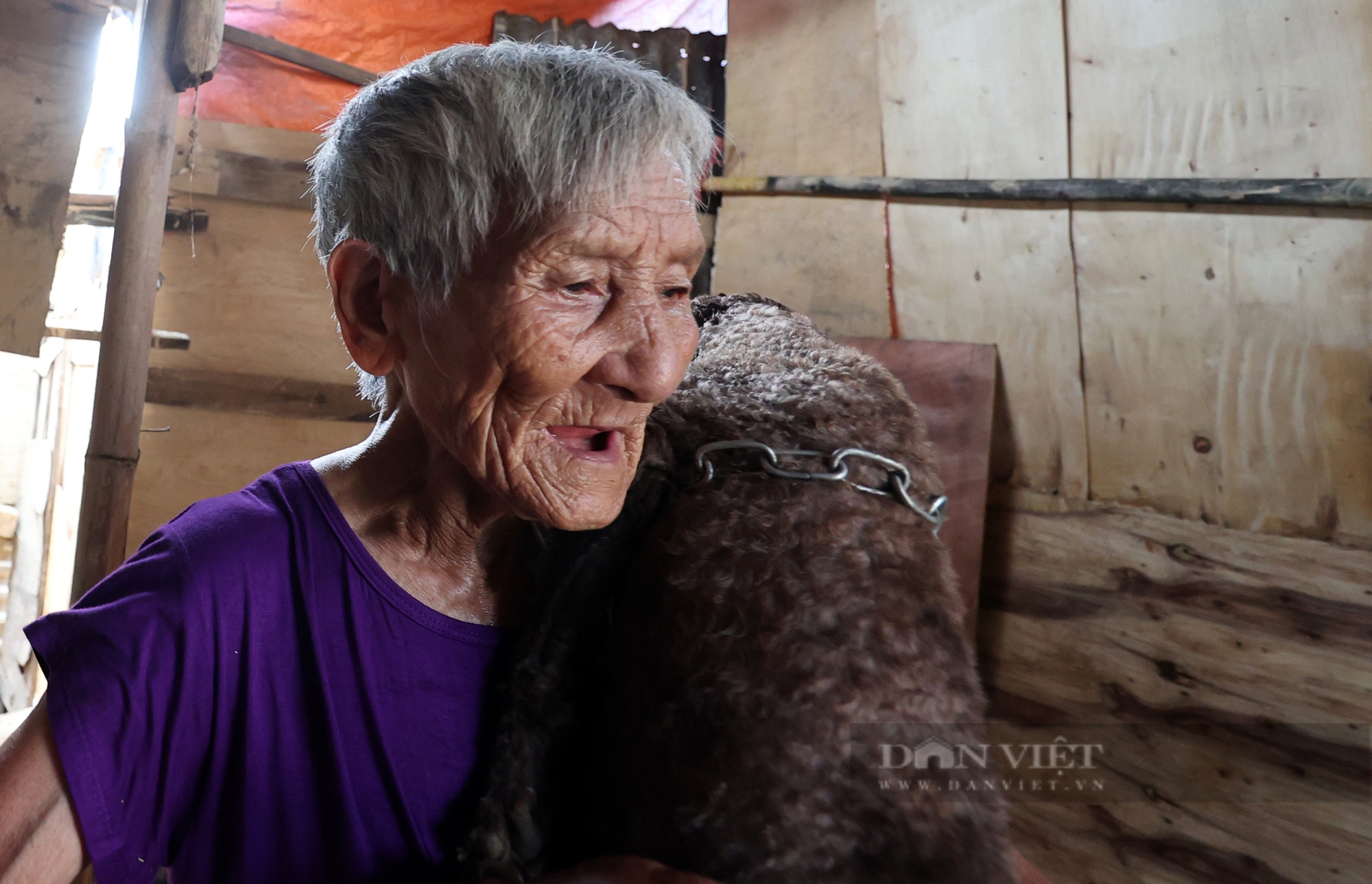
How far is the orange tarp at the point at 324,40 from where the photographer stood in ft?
9.82

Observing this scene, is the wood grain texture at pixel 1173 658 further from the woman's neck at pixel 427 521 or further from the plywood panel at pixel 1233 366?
the woman's neck at pixel 427 521

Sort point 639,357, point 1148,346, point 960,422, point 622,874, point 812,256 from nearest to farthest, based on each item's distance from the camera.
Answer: point 622,874, point 639,357, point 1148,346, point 960,422, point 812,256

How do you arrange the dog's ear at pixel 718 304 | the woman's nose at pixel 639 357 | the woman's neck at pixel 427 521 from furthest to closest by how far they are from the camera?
the dog's ear at pixel 718 304, the woman's neck at pixel 427 521, the woman's nose at pixel 639 357

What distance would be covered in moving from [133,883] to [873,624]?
899 millimetres

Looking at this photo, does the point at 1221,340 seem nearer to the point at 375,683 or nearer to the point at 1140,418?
the point at 1140,418

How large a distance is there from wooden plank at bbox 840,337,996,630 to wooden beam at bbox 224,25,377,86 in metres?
2.18

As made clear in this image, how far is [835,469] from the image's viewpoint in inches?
38.4

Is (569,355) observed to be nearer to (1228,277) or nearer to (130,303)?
(1228,277)

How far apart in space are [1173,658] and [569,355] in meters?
1.62

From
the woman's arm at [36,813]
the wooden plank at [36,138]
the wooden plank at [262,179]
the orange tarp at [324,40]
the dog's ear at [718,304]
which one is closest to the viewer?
the woman's arm at [36,813]

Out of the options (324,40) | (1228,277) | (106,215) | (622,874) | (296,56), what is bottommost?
(622,874)

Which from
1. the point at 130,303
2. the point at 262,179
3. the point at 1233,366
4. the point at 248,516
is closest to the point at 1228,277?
the point at 1233,366

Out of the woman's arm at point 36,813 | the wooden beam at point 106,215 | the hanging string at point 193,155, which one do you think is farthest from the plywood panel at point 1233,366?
the wooden beam at point 106,215

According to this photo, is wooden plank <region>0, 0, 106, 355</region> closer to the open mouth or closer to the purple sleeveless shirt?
the purple sleeveless shirt
